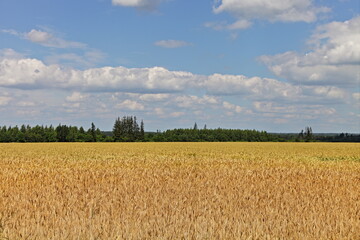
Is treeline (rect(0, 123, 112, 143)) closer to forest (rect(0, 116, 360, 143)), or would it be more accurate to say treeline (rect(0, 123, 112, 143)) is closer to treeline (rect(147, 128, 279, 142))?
forest (rect(0, 116, 360, 143))

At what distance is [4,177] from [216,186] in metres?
7.18

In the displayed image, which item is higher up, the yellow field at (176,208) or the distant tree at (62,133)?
the distant tree at (62,133)

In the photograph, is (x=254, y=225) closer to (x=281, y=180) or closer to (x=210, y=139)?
(x=281, y=180)

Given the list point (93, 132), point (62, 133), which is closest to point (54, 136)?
point (62, 133)

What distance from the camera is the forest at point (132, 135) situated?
377 ft

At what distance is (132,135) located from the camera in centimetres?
13000

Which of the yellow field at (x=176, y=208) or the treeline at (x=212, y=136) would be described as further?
the treeline at (x=212, y=136)

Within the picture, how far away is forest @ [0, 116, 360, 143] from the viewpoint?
115m

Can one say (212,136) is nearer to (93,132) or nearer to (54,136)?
(93,132)

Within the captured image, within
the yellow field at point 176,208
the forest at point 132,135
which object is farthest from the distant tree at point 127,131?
the yellow field at point 176,208

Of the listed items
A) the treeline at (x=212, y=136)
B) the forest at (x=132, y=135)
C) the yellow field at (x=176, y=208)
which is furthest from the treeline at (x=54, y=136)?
the yellow field at (x=176, y=208)

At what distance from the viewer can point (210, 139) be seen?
399 ft

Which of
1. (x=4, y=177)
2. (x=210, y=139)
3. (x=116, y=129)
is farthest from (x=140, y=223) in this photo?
(x=116, y=129)

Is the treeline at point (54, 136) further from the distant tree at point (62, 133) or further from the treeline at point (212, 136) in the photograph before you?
the treeline at point (212, 136)
